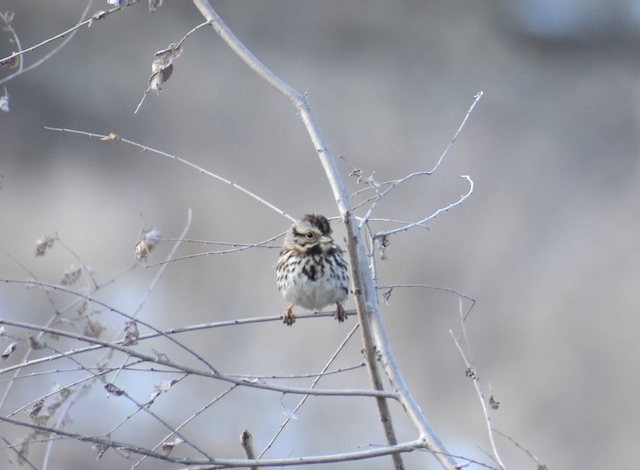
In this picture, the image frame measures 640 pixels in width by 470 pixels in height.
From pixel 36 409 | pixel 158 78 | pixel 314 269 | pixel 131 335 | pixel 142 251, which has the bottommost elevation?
pixel 36 409

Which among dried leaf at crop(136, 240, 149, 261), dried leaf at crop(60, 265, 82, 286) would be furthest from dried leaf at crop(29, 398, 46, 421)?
dried leaf at crop(60, 265, 82, 286)

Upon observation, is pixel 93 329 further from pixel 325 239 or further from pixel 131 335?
pixel 325 239

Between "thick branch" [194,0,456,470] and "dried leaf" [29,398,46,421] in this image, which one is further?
"dried leaf" [29,398,46,421]

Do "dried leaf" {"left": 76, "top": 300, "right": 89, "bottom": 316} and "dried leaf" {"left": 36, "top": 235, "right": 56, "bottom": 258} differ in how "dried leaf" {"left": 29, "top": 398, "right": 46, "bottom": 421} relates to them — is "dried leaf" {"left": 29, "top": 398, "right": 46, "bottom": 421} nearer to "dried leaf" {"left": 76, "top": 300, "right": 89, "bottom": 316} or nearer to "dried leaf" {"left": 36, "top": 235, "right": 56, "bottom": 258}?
"dried leaf" {"left": 76, "top": 300, "right": 89, "bottom": 316}

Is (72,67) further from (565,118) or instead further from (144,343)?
(565,118)

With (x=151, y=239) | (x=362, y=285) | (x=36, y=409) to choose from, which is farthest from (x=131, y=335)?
(x=362, y=285)

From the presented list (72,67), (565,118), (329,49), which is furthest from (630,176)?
(72,67)

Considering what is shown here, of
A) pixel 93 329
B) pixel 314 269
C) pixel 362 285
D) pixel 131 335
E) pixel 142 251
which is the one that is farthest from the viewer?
pixel 314 269
